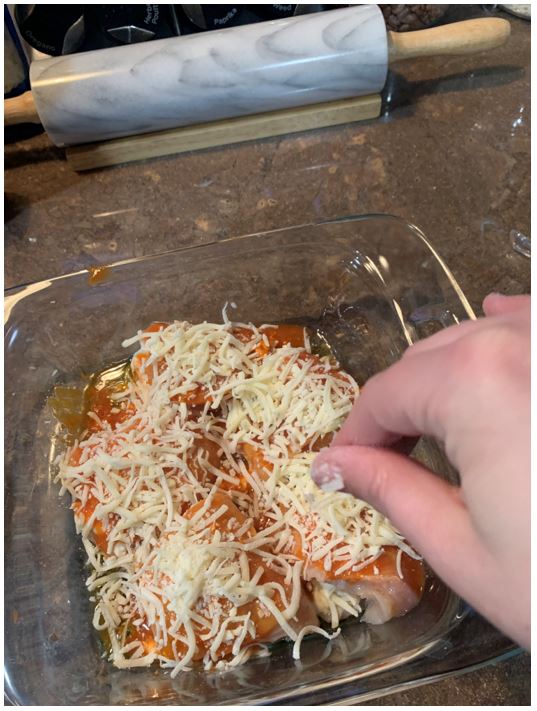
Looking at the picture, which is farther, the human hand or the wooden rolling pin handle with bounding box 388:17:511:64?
the wooden rolling pin handle with bounding box 388:17:511:64

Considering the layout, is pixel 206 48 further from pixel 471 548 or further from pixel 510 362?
pixel 471 548

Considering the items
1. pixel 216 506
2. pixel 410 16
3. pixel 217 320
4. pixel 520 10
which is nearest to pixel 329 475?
pixel 216 506

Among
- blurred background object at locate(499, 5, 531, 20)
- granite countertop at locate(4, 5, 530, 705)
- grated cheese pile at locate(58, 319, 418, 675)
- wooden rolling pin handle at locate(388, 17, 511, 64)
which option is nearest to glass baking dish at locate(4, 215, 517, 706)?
grated cheese pile at locate(58, 319, 418, 675)

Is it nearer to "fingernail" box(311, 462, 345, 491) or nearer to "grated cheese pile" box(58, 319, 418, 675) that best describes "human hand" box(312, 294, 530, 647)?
"fingernail" box(311, 462, 345, 491)

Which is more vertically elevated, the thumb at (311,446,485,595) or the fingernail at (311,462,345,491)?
the thumb at (311,446,485,595)

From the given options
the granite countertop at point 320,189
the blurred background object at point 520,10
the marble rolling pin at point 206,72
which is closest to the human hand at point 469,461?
the granite countertop at point 320,189

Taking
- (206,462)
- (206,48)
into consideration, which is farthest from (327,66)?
(206,462)

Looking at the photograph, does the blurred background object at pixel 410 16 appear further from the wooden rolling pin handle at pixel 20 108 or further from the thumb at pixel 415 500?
the thumb at pixel 415 500
